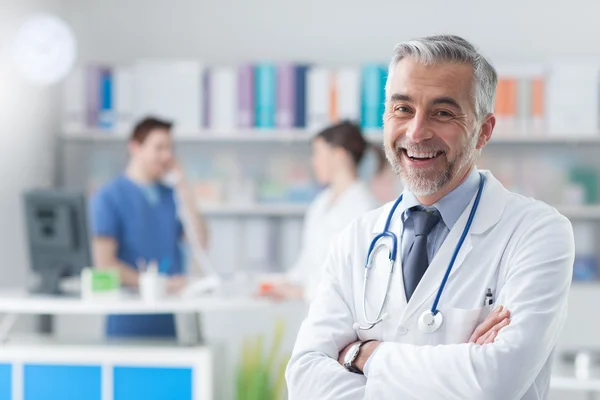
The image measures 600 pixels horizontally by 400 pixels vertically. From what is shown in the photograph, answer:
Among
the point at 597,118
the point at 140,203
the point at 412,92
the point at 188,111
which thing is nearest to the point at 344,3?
the point at 188,111

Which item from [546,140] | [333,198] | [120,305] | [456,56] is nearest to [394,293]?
[456,56]

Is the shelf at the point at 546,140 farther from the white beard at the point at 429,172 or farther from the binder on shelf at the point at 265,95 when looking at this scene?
the white beard at the point at 429,172

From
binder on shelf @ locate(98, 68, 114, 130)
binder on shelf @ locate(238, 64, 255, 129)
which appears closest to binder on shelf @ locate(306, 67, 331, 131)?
binder on shelf @ locate(238, 64, 255, 129)

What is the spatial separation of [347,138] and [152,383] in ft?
4.39

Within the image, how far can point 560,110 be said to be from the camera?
4.89 m

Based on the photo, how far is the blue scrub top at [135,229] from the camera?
395 centimetres

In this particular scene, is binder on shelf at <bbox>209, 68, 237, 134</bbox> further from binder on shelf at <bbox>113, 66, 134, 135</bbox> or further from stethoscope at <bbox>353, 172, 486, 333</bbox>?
→ stethoscope at <bbox>353, 172, 486, 333</bbox>

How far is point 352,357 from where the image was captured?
5.73ft

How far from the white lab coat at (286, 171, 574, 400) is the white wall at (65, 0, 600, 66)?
3.59 metres

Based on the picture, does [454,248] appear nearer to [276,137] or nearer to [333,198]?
[333,198]

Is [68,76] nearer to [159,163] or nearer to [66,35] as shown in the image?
[66,35]

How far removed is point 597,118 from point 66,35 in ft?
9.92

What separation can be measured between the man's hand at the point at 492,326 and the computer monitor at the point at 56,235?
8.09 feet

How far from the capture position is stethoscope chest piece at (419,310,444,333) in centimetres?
165
